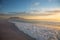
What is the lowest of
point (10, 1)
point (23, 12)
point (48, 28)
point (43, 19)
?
point (48, 28)

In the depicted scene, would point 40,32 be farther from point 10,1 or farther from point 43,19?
point 10,1

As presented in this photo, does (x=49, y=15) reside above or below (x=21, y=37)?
above

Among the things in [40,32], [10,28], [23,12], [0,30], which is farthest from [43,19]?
[0,30]

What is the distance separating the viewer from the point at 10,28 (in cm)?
156

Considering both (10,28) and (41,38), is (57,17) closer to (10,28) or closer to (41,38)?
(41,38)

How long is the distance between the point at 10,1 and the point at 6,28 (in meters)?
0.37

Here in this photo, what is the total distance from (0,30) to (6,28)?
88 millimetres

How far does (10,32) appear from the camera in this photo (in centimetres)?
156

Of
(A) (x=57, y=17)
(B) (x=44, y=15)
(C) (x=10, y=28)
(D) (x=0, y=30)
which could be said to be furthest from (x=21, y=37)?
(A) (x=57, y=17)

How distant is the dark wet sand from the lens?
1536mm

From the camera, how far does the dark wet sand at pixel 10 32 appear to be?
154 cm

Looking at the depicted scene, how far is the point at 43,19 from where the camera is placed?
153 centimetres

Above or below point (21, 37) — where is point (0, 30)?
above

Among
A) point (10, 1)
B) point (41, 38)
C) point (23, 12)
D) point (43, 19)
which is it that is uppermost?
point (10, 1)
